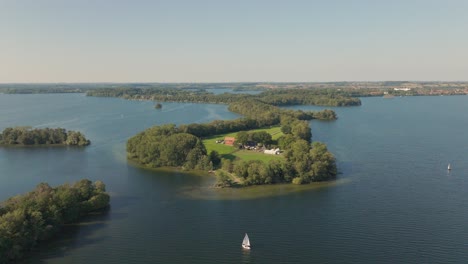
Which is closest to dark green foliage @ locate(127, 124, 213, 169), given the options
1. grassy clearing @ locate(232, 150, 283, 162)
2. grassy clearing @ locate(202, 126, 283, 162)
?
grassy clearing @ locate(202, 126, 283, 162)

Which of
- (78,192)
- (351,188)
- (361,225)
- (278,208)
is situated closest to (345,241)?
(361,225)

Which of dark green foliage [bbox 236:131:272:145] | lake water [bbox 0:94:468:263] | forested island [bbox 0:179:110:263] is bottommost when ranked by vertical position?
lake water [bbox 0:94:468:263]

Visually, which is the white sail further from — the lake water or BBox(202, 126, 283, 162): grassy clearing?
BBox(202, 126, 283, 162): grassy clearing

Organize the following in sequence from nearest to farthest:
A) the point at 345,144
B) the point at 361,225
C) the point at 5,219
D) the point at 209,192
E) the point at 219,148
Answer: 1. the point at 5,219
2. the point at 361,225
3. the point at 209,192
4. the point at 219,148
5. the point at 345,144

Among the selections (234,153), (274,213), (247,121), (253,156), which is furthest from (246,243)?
(247,121)

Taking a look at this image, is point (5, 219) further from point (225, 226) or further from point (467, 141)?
point (467, 141)

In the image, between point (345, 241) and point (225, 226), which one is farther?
point (225, 226)

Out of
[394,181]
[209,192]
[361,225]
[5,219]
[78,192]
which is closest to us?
[5,219]
